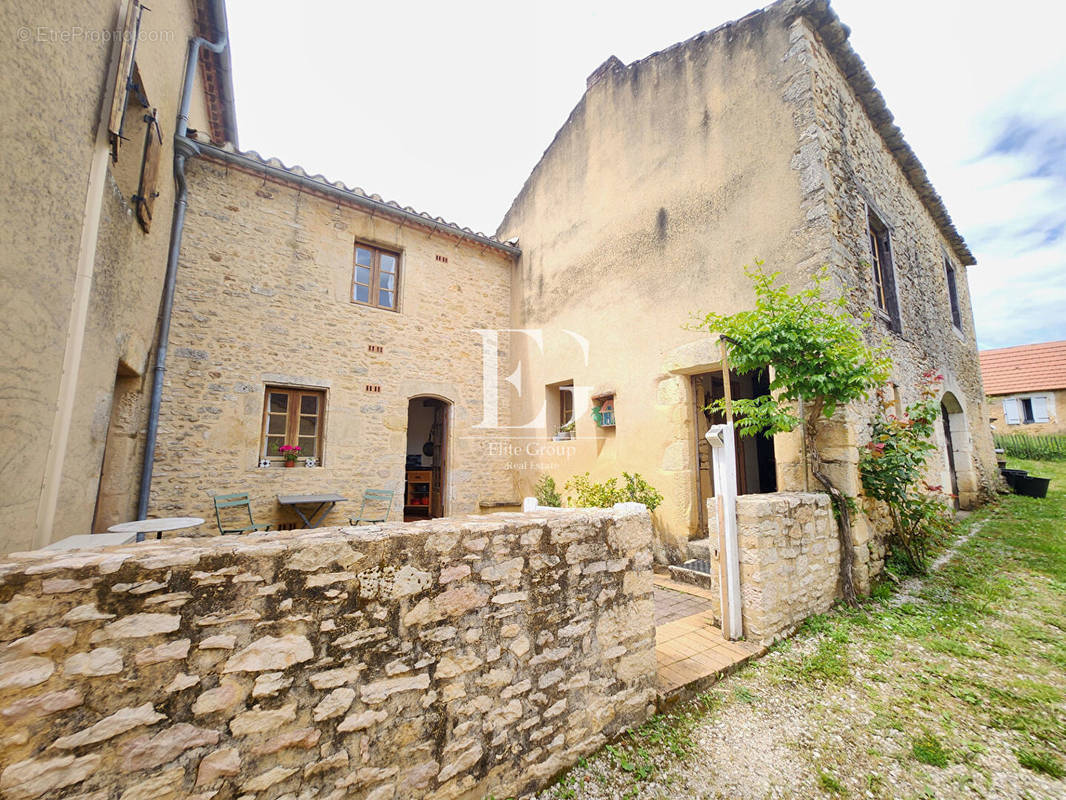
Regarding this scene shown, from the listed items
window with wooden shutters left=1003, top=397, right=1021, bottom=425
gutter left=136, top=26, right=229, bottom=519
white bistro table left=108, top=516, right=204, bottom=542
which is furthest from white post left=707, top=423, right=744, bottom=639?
window with wooden shutters left=1003, top=397, right=1021, bottom=425

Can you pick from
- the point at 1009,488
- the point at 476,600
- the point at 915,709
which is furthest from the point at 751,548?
the point at 1009,488

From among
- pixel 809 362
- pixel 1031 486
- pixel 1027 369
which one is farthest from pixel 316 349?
pixel 1027 369

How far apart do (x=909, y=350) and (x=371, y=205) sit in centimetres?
793

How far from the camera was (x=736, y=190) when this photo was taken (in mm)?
4605

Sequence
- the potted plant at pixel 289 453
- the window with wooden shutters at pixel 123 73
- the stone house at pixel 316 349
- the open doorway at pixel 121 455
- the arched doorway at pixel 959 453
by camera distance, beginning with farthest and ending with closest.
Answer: the arched doorway at pixel 959 453
the potted plant at pixel 289 453
the stone house at pixel 316 349
the open doorway at pixel 121 455
the window with wooden shutters at pixel 123 73

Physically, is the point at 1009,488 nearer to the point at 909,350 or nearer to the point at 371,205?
the point at 909,350

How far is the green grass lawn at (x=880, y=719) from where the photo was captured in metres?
1.91

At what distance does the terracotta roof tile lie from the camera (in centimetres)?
1505

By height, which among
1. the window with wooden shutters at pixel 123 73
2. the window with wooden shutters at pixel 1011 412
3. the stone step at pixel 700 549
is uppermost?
the window with wooden shutters at pixel 123 73

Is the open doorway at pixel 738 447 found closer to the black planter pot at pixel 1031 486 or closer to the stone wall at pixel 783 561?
the stone wall at pixel 783 561

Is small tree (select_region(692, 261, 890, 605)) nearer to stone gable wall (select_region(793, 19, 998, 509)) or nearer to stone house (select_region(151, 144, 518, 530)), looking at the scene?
stone gable wall (select_region(793, 19, 998, 509))

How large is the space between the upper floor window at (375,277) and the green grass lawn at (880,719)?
20.7ft

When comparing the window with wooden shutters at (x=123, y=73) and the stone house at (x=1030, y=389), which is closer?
the window with wooden shutters at (x=123, y=73)

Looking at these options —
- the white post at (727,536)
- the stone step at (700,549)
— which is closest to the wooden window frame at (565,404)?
the stone step at (700,549)
